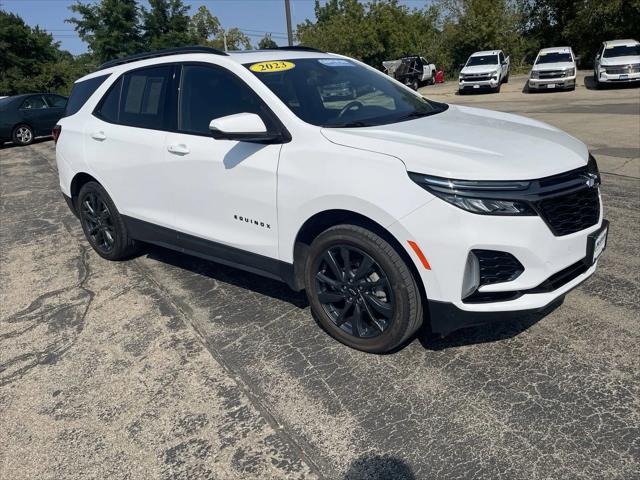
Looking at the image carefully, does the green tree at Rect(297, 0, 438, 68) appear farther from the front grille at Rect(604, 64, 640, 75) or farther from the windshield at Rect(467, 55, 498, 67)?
the front grille at Rect(604, 64, 640, 75)

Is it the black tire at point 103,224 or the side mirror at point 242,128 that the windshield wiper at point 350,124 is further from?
the black tire at point 103,224

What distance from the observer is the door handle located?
12.3 feet

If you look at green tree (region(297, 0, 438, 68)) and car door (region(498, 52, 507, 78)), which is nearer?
car door (region(498, 52, 507, 78))

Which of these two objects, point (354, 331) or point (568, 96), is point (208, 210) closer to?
point (354, 331)

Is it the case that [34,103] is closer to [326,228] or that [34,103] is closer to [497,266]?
[326,228]

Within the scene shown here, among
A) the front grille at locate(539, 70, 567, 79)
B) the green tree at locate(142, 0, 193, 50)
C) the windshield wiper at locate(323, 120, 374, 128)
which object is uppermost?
the green tree at locate(142, 0, 193, 50)

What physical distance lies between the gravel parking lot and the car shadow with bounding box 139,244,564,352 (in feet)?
0.06

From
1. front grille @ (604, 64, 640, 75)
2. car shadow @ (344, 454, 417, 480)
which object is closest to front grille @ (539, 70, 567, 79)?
front grille @ (604, 64, 640, 75)

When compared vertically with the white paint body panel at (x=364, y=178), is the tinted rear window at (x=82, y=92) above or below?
above

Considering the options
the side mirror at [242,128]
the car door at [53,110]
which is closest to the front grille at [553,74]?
the car door at [53,110]

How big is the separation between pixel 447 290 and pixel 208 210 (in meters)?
1.83

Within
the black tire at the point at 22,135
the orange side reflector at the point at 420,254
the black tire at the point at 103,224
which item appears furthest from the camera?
the black tire at the point at 22,135

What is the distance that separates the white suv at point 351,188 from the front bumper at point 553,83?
20708 mm

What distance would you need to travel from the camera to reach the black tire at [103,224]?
472 centimetres
